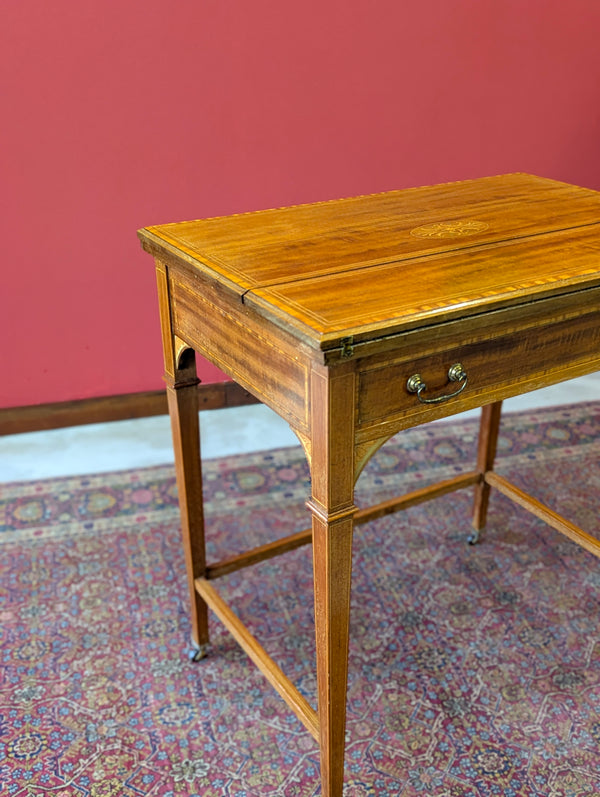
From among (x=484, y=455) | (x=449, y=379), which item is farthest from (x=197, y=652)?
(x=449, y=379)

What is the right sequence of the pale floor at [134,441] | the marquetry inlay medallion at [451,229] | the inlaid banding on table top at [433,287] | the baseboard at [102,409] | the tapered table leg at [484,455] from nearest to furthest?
the inlaid banding on table top at [433,287] < the marquetry inlay medallion at [451,229] < the tapered table leg at [484,455] < the pale floor at [134,441] < the baseboard at [102,409]

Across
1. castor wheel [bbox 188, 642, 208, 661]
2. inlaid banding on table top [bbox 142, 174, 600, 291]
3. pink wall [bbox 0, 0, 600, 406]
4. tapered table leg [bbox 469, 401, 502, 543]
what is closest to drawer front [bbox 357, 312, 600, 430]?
inlaid banding on table top [bbox 142, 174, 600, 291]

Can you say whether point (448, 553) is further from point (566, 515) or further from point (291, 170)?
point (291, 170)

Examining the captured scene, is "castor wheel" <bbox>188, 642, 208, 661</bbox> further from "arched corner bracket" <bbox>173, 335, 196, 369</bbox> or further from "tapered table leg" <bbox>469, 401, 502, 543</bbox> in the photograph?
"tapered table leg" <bbox>469, 401, 502, 543</bbox>

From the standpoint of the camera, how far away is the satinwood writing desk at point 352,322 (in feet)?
4.76

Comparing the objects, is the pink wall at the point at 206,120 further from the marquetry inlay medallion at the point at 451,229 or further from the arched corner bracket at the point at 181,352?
the marquetry inlay medallion at the point at 451,229

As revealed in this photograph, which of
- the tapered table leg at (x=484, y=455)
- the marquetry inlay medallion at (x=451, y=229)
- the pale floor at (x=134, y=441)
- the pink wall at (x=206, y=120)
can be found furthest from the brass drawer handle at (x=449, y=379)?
the pink wall at (x=206, y=120)

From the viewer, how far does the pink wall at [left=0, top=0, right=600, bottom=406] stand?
10.4 ft

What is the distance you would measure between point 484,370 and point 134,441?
2.29 m

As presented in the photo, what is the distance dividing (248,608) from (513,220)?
1.45 m

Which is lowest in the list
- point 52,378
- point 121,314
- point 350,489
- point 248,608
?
point 248,608

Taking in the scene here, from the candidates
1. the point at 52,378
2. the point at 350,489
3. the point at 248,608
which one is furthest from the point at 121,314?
the point at 350,489

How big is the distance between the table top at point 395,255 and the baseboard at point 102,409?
179 centimetres

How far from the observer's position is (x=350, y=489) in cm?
155
